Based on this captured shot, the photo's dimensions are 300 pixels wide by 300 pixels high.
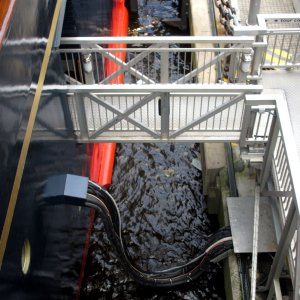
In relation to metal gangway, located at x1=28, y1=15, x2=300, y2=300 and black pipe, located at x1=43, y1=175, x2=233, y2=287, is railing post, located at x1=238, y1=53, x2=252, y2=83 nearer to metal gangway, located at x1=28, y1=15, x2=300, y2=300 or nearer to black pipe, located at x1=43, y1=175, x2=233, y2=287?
metal gangway, located at x1=28, y1=15, x2=300, y2=300

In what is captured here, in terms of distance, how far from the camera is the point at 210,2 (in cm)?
1395

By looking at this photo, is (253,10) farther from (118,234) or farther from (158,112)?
(118,234)

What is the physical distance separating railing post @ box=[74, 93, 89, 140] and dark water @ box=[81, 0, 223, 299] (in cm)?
300

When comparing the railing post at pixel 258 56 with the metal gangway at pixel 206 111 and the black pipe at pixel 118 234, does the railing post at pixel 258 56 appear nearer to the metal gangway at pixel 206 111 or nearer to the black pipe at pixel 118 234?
the metal gangway at pixel 206 111

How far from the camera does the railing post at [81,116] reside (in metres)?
7.33

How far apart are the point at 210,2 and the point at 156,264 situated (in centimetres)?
751

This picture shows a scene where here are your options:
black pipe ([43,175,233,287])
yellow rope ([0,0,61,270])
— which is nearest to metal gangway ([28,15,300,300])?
yellow rope ([0,0,61,270])

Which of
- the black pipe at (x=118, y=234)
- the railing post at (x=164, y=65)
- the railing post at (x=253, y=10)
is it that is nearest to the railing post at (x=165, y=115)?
the black pipe at (x=118, y=234)

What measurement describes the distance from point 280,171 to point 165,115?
1773 millimetres

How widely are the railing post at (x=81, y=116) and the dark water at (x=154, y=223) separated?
3.00m

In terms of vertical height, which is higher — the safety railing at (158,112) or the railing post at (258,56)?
the railing post at (258,56)

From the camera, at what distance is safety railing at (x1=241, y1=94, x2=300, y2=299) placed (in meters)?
6.05

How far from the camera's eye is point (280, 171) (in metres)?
7.24

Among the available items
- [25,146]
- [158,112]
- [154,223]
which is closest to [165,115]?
[158,112]
